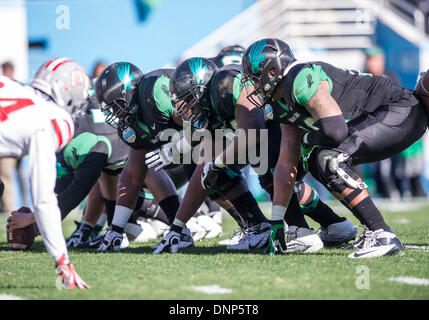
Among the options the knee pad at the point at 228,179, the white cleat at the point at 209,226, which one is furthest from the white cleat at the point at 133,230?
the knee pad at the point at 228,179

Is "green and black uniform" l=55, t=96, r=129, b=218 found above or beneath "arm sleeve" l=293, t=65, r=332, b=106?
beneath

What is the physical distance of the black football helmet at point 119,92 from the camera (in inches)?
207

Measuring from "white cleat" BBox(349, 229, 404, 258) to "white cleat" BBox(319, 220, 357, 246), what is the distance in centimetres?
77

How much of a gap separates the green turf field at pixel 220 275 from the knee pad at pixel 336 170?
492 millimetres

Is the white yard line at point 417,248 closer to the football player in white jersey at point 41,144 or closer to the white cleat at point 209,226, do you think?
the white cleat at point 209,226

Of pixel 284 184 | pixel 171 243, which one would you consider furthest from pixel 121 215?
pixel 284 184

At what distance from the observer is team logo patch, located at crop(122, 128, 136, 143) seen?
17.7 ft

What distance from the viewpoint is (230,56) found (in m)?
6.86

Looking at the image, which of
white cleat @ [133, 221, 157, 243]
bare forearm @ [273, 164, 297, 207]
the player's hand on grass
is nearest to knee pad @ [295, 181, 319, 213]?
bare forearm @ [273, 164, 297, 207]

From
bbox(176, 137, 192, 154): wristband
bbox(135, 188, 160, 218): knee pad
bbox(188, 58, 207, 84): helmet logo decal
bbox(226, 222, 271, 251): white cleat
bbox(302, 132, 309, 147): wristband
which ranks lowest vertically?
bbox(135, 188, 160, 218): knee pad

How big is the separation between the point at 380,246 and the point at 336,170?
1.93ft

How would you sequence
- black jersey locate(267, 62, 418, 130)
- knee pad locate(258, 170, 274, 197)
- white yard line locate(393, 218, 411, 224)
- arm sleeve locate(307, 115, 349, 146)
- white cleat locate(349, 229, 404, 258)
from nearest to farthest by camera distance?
arm sleeve locate(307, 115, 349, 146) → black jersey locate(267, 62, 418, 130) → white cleat locate(349, 229, 404, 258) → knee pad locate(258, 170, 274, 197) → white yard line locate(393, 218, 411, 224)

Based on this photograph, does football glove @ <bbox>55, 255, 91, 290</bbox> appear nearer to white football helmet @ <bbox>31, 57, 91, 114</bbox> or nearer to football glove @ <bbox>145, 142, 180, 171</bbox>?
white football helmet @ <bbox>31, 57, 91, 114</bbox>
